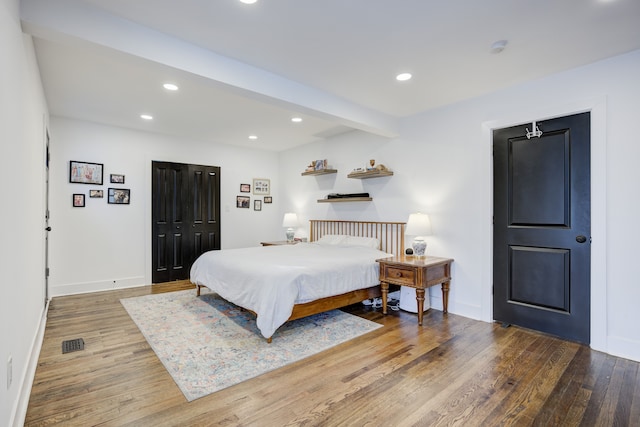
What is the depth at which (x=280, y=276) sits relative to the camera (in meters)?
2.98

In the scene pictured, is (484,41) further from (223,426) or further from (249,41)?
(223,426)

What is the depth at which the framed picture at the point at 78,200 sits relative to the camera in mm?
4625

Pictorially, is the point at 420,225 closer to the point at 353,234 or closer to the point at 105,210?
the point at 353,234

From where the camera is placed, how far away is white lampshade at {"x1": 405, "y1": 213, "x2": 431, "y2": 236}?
3.87m

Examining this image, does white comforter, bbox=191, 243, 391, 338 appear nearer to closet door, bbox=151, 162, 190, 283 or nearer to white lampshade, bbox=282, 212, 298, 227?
closet door, bbox=151, 162, 190, 283

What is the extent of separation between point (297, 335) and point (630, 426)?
2.37m

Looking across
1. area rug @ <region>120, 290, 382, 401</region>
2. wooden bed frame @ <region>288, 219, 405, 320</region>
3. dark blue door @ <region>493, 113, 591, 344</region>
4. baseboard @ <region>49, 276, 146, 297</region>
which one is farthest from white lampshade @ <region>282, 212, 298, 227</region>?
dark blue door @ <region>493, 113, 591, 344</region>

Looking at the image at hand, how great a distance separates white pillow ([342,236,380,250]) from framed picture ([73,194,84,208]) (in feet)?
13.0

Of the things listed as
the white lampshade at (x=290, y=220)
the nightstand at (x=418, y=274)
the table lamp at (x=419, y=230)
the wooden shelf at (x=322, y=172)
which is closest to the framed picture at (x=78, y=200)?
the white lampshade at (x=290, y=220)

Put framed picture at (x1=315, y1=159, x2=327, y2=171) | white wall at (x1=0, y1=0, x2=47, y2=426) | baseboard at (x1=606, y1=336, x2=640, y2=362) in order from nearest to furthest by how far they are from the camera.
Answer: white wall at (x1=0, y1=0, x2=47, y2=426) < baseboard at (x1=606, y1=336, x2=640, y2=362) < framed picture at (x1=315, y1=159, x2=327, y2=171)

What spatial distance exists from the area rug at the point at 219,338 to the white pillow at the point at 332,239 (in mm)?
1427

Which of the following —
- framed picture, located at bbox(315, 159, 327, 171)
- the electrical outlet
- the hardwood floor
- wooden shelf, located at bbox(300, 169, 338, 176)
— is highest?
framed picture, located at bbox(315, 159, 327, 171)

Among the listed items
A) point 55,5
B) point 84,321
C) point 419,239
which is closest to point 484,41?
point 419,239

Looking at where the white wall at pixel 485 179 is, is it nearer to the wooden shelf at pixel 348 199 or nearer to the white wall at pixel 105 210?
the wooden shelf at pixel 348 199
